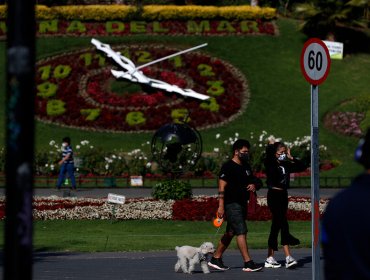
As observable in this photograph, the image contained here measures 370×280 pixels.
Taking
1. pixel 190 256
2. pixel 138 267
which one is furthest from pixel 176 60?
pixel 190 256

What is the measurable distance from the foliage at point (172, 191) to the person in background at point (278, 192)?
441 inches

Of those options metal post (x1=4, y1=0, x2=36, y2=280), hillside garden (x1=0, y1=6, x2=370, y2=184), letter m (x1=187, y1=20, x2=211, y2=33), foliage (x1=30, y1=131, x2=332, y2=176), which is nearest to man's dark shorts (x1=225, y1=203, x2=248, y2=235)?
metal post (x1=4, y1=0, x2=36, y2=280)

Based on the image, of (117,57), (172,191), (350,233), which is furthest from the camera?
(117,57)

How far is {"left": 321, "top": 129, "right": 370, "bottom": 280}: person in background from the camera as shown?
16.4 ft

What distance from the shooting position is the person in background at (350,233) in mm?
5004

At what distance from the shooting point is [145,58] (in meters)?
54.2

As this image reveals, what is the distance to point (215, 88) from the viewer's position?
51312 mm

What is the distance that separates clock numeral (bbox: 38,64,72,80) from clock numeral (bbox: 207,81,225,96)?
6956 mm

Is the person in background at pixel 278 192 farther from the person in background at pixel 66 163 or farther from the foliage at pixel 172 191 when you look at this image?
the person in background at pixel 66 163

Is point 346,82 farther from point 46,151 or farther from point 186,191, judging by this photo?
point 186,191

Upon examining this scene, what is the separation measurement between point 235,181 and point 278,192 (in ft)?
3.19

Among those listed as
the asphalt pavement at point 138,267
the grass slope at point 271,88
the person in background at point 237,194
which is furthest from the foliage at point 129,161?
the person in background at point 237,194

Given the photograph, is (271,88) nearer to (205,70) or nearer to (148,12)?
(205,70)

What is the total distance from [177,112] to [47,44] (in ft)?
37.5
